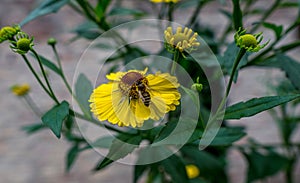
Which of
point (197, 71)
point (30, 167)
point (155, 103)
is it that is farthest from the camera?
point (30, 167)

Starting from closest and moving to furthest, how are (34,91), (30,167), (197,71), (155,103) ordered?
(155,103)
(197,71)
(30,167)
(34,91)

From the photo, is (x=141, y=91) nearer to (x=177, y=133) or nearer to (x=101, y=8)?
(x=177, y=133)

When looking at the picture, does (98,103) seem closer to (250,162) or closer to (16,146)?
(250,162)

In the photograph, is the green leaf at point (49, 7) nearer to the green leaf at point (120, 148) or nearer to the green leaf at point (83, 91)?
the green leaf at point (83, 91)

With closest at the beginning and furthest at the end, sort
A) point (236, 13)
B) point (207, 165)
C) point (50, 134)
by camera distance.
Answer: point (236, 13) → point (207, 165) → point (50, 134)

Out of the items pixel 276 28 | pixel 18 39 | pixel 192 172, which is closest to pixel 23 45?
pixel 18 39

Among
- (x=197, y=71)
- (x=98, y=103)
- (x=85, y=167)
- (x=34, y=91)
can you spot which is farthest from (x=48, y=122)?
(x=34, y=91)

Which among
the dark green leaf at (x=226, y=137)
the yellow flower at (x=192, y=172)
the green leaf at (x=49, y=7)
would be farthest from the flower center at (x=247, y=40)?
the yellow flower at (x=192, y=172)
